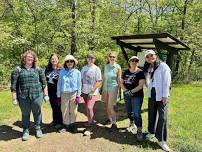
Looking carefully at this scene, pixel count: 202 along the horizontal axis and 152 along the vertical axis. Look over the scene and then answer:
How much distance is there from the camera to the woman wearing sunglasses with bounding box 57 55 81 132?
8008mm

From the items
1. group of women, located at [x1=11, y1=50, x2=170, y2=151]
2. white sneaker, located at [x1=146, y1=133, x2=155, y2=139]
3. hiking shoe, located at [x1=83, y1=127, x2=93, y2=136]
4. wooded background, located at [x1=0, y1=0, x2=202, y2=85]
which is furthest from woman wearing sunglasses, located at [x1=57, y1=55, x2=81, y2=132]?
wooded background, located at [x1=0, y1=0, x2=202, y2=85]

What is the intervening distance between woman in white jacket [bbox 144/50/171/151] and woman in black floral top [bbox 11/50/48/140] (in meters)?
2.39

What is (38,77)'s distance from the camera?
306 inches

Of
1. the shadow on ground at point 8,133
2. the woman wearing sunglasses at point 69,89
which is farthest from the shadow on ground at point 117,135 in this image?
the shadow on ground at point 8,133

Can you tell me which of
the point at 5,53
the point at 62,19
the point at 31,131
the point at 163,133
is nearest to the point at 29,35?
the point at 5,53

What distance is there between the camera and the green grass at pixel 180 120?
788 cm

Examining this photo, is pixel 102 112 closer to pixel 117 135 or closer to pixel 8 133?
pixel 117 135

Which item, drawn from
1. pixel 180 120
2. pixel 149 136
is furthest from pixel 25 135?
pixel 180 120

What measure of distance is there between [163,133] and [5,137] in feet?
11.9

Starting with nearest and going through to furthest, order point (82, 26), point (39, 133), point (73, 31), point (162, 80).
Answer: point (162, 80) → point (39, 133) → point (82, 26) → point (73, 31)

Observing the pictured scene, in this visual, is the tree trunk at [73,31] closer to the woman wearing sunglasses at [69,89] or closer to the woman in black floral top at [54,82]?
the woman in black floral top at [54,82]

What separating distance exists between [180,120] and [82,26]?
380 inches

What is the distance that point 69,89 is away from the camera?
8.05 m

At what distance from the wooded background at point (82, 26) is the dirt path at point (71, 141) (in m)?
10.1
